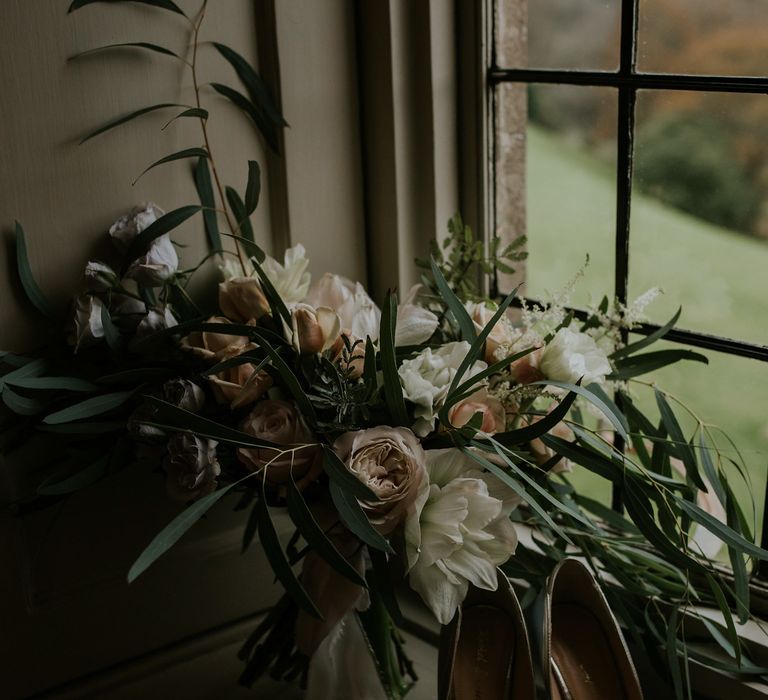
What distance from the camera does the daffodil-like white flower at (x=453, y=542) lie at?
85 centimetres

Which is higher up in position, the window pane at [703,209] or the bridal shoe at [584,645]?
the window pane at [703,209]

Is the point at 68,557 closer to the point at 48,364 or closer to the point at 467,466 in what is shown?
the point at 48,364

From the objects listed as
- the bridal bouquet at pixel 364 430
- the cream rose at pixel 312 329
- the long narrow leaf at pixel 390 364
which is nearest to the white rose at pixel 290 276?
the bridal bouquet at pixel 364 430

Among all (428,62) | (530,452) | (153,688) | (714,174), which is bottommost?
(153,688)

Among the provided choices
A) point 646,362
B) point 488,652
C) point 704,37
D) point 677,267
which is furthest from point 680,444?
point 704,37

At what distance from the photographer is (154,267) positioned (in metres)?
1.01

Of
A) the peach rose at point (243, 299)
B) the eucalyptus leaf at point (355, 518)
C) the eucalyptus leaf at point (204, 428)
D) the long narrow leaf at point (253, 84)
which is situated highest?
the long narrow leaf at point (253, 84)

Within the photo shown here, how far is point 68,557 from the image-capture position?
1166 millimetres

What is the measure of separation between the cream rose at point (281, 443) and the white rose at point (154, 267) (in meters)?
0.21

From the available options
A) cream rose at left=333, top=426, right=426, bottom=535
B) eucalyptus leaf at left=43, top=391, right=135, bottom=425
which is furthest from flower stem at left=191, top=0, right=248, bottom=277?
cream rose at left=333, top=426, right=426, bottom=535

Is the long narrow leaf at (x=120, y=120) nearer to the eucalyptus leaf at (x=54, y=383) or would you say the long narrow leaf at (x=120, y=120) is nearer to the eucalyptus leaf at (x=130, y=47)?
the eucalyptus leaf at (x=130, y=47)

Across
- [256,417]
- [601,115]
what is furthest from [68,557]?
[601,115]

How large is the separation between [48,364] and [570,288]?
2.00ft

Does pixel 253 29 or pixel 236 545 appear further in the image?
pixel 236 545
